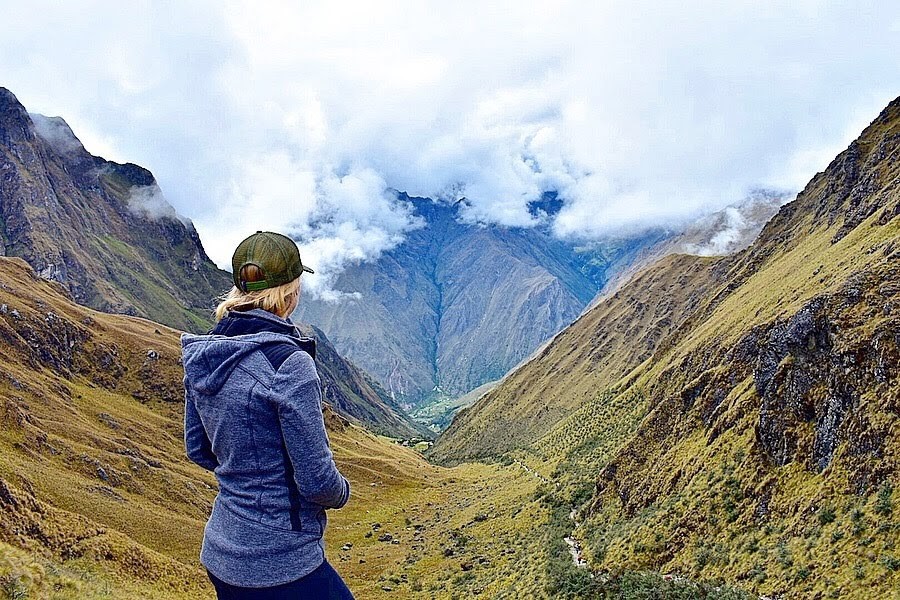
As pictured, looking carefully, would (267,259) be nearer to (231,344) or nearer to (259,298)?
(259,298)

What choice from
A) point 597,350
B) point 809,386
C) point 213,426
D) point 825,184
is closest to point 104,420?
point 809,386

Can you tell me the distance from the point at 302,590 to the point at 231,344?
217cm

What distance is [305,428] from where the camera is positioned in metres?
4.67

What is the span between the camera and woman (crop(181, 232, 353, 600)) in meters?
4.70

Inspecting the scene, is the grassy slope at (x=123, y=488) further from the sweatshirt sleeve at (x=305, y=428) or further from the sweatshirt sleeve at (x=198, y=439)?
the sweatshirt sleeve at (x=305, y=428)

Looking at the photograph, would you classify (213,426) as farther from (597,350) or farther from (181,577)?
(597,350)

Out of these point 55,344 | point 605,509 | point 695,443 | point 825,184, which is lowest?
point 605,509

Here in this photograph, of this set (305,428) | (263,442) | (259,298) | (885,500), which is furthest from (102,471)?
(305,428)

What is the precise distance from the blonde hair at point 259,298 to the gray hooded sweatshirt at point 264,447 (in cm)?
11

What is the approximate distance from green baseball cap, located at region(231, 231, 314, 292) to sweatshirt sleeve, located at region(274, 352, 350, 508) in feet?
2.67

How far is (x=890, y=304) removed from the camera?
27953 mm

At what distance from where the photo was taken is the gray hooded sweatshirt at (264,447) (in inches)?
185

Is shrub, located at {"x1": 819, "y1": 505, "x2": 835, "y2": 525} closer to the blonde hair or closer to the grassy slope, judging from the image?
the blonde hair

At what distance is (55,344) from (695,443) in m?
86.3
